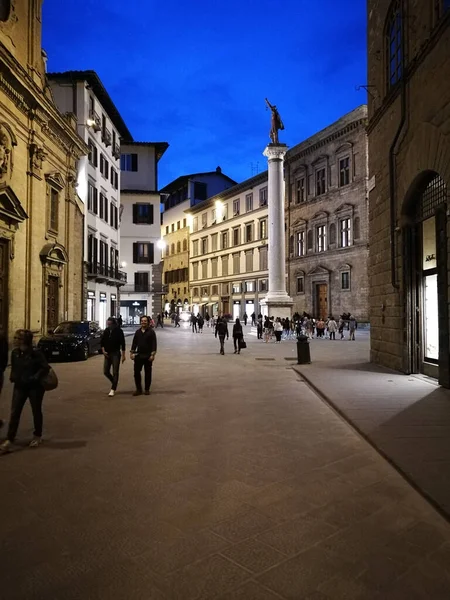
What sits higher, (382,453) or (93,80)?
(93,80)

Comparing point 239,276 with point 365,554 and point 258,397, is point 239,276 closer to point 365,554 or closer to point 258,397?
point 258,397

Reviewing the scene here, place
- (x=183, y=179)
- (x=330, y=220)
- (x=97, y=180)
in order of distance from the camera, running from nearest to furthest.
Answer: (x=97, y=180) → (x=330, y=220) → (x=183, y=179)

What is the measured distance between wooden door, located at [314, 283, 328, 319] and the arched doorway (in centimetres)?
3213

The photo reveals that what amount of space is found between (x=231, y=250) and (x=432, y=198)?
50.6 metres

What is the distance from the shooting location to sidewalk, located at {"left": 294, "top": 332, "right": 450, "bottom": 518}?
520 cm

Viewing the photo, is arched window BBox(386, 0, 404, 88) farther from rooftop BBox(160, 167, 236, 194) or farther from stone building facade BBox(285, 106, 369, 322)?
rooftop BBox(160, 167, 236, 194)

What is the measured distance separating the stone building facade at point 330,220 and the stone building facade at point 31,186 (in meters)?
25.3

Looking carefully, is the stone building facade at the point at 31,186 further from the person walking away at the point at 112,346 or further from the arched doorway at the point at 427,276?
the arched doorway at the point at 427,276

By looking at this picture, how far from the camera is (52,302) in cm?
2180

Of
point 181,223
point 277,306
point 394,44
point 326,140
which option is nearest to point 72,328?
point 394,44

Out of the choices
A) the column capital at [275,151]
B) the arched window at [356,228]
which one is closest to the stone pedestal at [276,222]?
the column capital at [275,151]

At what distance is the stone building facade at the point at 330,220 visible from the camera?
132 ft

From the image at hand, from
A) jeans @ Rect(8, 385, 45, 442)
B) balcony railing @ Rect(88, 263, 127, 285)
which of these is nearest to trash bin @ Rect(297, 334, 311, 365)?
jeans @ Rect(8, 385, 45, 442)

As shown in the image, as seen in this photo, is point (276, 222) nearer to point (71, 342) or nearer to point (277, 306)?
point (277, 306)
